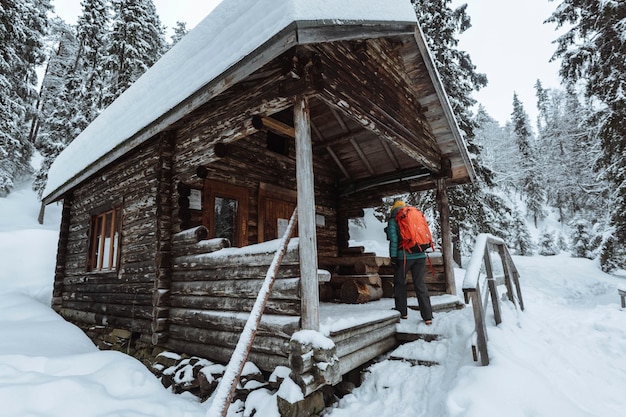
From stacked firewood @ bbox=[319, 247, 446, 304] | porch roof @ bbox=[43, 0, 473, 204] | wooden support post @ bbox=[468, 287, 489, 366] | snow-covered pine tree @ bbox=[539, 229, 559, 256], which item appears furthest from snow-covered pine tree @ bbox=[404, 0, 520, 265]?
snow-covered pine tree @ bbox=[539, 229, 559, 256]

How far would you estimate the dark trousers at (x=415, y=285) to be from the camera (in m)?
5.11

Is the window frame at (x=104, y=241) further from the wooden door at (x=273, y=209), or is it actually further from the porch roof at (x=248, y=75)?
the wooden door at (x=273, y=209)

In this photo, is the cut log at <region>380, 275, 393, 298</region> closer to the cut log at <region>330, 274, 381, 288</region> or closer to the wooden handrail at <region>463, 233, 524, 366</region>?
the cut log at <region>330, 274, 381, 288</region>

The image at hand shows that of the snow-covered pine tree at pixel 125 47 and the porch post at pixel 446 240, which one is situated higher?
the snow-covered pine tree at pixel 125 47

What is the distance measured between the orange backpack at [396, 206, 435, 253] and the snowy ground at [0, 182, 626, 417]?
118cm

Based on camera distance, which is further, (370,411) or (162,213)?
(162,213)

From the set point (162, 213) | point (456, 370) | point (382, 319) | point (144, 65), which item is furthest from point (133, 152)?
point (144, 65)

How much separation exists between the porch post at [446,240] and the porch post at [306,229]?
4877mm

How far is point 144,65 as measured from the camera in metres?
18.4

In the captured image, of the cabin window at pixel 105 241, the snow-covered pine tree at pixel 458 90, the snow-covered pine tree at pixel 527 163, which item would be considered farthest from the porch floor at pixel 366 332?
the snow-covered pine tree at pixel 527 163

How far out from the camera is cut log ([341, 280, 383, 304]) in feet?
22.8

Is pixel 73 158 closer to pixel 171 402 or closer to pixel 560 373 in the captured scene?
pixel 171 402

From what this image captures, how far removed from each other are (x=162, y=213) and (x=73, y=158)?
5645 mm

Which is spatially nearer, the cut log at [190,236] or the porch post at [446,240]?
the cut log at [190,236]
